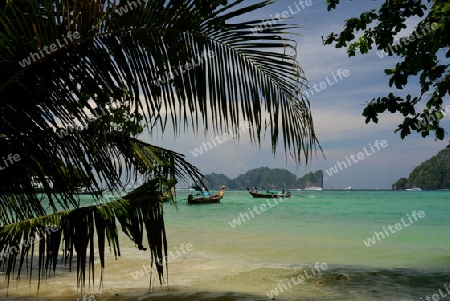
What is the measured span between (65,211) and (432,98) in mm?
6578

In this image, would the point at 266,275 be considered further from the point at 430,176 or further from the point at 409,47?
the point at 430,176

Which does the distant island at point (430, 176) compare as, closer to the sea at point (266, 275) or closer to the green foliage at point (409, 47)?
the sea at point (266, 275)

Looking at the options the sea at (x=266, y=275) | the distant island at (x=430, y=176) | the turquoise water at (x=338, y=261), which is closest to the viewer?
the sea at (x=266, y=275)

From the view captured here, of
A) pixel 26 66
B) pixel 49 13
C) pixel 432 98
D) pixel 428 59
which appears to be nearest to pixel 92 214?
pixel 26 66

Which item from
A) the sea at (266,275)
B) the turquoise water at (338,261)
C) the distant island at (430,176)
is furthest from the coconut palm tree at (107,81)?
the distant island at (430,176)

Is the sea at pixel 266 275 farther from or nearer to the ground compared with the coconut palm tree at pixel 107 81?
nearer to the ground

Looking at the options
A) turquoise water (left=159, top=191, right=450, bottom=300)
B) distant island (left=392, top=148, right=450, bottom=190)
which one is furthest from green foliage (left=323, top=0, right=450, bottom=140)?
distant island (left=392, top=148, right=450, bottom=190)

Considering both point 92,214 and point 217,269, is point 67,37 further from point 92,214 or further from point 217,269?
point 217,269

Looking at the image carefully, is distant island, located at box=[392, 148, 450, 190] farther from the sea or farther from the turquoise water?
the sea

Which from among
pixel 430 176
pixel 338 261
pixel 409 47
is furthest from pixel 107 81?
pixel 430 176

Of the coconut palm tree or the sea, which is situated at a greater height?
the coconut palm tree

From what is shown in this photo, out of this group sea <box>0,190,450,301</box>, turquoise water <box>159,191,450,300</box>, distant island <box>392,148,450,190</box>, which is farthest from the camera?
distant island <box>392,148,450,190</box>

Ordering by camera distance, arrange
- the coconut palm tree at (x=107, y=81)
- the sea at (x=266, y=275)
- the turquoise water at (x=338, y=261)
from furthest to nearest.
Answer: the turquoise water at (x=338, y=261), the sea at (x=266, y=275), the coconut palm tree at (x=107, y=81)

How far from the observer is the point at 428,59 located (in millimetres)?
6348
